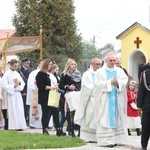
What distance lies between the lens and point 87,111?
11430mm

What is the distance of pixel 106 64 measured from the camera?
11148mm

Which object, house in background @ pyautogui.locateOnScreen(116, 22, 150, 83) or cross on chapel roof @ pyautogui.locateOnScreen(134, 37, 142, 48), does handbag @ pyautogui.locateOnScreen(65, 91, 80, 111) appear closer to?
house in background @ pyautogui.locateOnScreen(116, 22, 150, 83)

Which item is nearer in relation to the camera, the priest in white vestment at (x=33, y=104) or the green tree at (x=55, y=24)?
the priest in white vestment at (x=33, y=104)

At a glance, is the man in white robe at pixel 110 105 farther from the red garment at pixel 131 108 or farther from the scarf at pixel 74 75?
the red garment at pixel 131 108

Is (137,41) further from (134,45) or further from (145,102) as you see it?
(145,102)

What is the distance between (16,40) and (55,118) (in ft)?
15.9

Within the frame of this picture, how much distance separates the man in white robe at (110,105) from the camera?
427 inches

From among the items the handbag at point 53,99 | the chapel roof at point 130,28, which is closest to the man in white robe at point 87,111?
the handbag at point 53,99

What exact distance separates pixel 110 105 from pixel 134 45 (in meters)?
19.8

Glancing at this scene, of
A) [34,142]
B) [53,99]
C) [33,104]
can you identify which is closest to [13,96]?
[33,104]

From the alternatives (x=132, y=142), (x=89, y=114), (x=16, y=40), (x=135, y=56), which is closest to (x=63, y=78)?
(x=89, y=114)

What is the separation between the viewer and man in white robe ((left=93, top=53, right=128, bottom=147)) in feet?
35.6

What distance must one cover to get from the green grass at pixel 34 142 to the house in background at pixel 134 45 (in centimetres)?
1839

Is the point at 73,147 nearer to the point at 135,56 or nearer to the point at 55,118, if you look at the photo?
the point at 55,118
